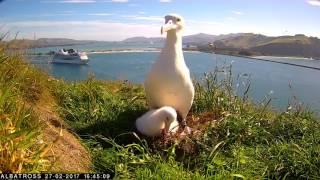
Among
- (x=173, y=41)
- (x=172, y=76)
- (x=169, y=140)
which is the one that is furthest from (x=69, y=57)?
(x=169, y=140)

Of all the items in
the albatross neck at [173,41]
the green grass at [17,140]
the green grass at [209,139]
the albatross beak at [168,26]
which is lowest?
the green grass at [209,139]

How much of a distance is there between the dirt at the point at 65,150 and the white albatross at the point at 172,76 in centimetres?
116

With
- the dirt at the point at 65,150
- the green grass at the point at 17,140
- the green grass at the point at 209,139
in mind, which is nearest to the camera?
the green grass at the point at 17,140

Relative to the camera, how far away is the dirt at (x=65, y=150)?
3.35 metres

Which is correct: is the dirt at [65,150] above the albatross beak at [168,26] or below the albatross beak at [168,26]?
below

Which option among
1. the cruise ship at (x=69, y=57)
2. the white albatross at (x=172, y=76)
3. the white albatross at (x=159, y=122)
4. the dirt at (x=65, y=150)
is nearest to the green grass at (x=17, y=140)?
the dirt at (x=65, y=150)

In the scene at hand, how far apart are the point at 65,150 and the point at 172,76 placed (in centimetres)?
167

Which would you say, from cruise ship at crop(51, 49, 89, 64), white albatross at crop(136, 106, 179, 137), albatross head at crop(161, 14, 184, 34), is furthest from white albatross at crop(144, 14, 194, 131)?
cruise ship at crop(51, 49, 89, 64)

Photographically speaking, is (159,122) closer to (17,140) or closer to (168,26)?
(168,26)

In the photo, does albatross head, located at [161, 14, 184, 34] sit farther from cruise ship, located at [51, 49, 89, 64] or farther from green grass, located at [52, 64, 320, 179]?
cruise ship, located at [51, 49, 89, 64]

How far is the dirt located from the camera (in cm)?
335

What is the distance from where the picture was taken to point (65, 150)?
379 cm

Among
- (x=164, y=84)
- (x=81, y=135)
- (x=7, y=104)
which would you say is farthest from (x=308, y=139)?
(x=7, y=104)

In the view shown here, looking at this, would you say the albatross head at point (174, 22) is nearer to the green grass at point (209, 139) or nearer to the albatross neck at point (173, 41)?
the albatross neck at point (173, 41)
